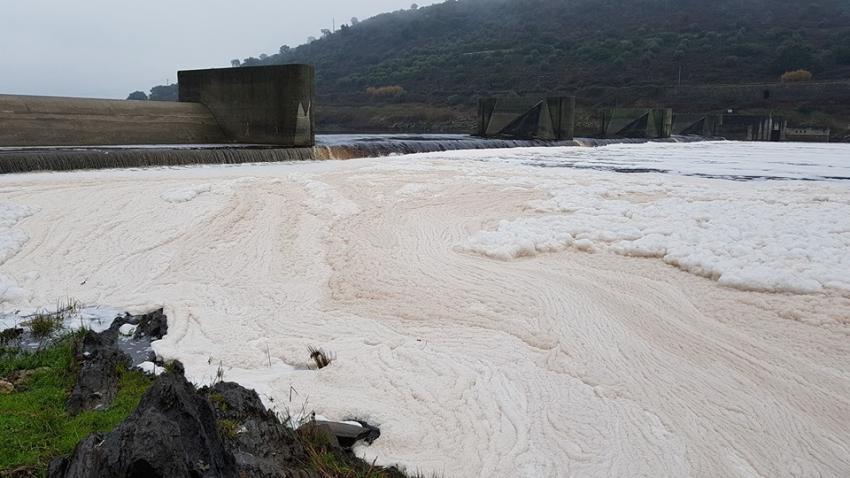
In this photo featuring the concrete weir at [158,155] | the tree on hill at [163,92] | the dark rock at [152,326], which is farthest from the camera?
the tree on hill at [163,92]

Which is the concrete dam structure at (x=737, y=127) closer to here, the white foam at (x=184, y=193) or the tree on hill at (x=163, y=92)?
the white foam at (x=184, y=193)

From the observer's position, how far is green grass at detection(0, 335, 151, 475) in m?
2.47

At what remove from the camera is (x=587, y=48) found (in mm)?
70812

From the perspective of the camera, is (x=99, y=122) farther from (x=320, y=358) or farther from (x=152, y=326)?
(x=320, y=358)

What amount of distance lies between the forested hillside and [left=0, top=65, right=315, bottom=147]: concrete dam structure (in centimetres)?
3930

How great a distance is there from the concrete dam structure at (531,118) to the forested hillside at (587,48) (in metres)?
27.2

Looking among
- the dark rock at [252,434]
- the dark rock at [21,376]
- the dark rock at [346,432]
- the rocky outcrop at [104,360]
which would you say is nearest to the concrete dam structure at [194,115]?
the rocky outcrop at [104,360]

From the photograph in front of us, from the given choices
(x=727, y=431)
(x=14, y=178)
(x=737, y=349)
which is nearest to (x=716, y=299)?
(x=737, y=349)

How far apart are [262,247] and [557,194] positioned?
4.50 m

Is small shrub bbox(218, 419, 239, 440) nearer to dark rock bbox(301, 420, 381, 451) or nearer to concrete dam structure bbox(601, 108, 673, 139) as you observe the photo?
dark rock bbox(301, 420, 381, 451)

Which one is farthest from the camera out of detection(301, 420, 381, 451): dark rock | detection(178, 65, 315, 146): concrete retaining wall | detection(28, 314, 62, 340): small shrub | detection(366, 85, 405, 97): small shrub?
detection(366, 85, 405, 97): small shrub

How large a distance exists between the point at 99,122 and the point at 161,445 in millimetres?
15893

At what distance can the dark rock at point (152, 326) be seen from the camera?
4.54m

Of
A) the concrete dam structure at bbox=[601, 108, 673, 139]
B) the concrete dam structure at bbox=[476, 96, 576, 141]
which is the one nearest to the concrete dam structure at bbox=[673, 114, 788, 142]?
the concrete dam structure at bbox=[601, 108, 673, 139]
